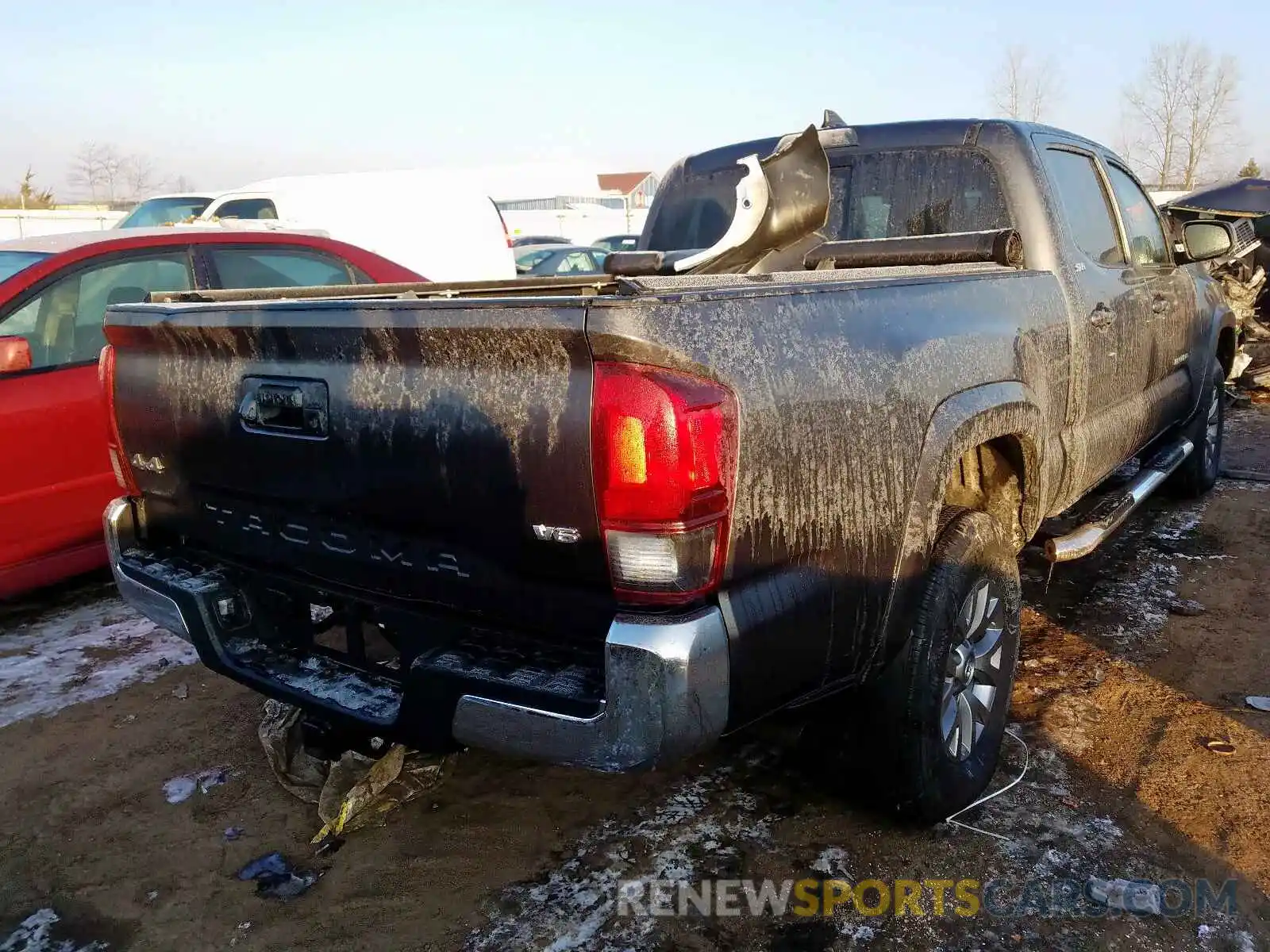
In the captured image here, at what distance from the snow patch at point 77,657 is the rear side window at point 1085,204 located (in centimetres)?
387

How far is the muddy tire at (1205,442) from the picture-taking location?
5426 millimetres

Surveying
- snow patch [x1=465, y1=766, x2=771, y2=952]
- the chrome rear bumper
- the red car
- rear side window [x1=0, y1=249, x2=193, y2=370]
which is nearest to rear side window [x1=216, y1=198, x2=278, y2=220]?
the red car

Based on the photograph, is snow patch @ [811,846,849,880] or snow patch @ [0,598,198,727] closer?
snow patch @ [811,846,849,880]

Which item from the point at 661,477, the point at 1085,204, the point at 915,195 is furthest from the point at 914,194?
the point at 661,477

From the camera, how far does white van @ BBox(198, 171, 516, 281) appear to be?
11.3m

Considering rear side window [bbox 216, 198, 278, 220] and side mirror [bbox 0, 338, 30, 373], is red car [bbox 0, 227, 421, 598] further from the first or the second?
rear side window [bbox 216, 198, 278, 220]

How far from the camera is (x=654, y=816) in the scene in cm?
282

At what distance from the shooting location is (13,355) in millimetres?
4211

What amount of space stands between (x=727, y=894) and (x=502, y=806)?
0.77m

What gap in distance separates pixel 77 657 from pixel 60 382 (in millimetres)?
1261

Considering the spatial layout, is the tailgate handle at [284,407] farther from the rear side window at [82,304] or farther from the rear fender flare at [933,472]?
the rear side window at [82,304]

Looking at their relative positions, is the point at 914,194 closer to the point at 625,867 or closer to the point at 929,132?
the point at 929,132

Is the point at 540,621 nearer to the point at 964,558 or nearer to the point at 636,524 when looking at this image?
the point at 636,524

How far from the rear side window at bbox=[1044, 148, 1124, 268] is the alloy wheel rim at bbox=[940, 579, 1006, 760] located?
1587mm
